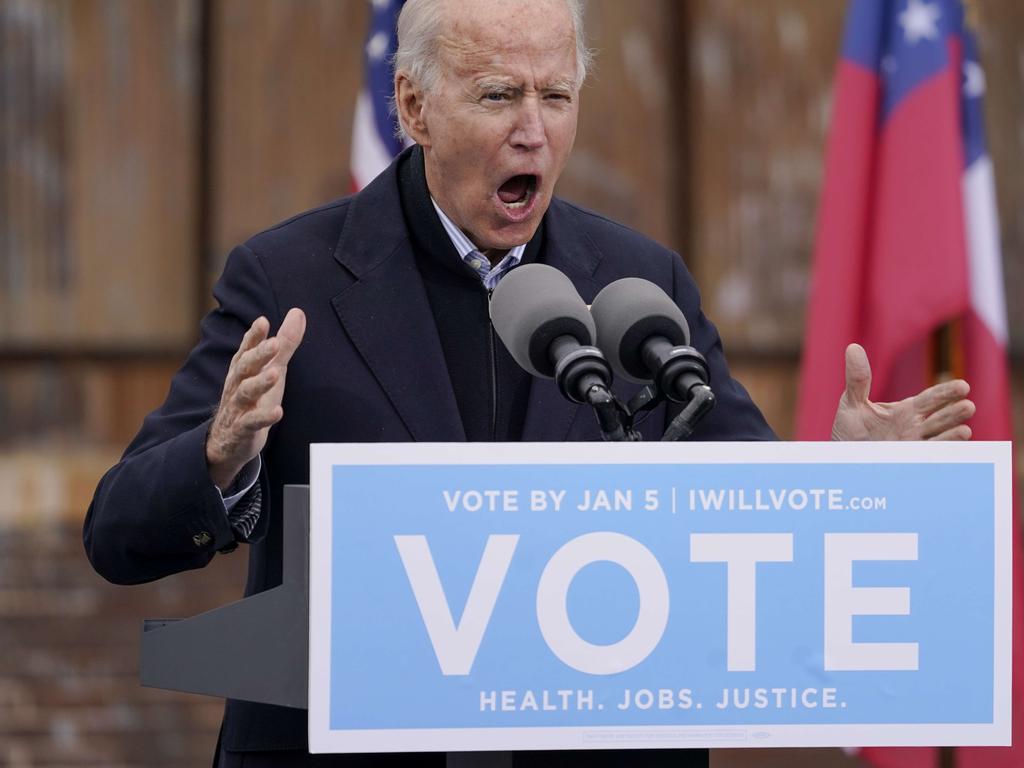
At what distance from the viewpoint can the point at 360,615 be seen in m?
1.61

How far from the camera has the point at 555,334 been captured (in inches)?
67.2

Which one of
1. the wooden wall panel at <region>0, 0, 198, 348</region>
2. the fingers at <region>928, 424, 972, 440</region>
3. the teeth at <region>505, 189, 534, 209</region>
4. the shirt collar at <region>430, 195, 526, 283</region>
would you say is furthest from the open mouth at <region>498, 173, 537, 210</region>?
the wooden wall panel at <region>0, 0, 198, 348</region>

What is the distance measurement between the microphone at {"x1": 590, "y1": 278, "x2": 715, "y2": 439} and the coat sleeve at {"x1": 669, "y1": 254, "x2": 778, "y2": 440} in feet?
1.58

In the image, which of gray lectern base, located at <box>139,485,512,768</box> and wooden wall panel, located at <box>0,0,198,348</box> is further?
wooden wall panel, located at <box>0,0,198,348</box>

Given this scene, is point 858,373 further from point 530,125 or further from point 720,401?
point 530,125

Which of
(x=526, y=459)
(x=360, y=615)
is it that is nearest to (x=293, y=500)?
(x=360, y=615)

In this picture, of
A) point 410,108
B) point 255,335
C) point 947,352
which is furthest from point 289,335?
point 947,352

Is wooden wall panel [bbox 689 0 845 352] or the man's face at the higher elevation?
wooden wall panel [bbox 689 0 845 352]

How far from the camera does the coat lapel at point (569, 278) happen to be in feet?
7.00

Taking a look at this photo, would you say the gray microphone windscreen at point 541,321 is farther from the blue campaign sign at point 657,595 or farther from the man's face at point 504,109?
the man's face at point 504,109

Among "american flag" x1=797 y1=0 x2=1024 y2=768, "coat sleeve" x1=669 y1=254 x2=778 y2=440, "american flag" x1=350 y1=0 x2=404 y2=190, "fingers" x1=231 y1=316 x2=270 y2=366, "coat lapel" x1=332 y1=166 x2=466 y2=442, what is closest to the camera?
"fingers" x1=231 y1=316 x2=270 y2=366

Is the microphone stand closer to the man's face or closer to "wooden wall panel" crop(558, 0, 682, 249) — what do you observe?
the man's face

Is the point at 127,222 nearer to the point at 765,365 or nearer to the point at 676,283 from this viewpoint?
the point at 765,365

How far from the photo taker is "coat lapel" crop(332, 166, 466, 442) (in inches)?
83.4
